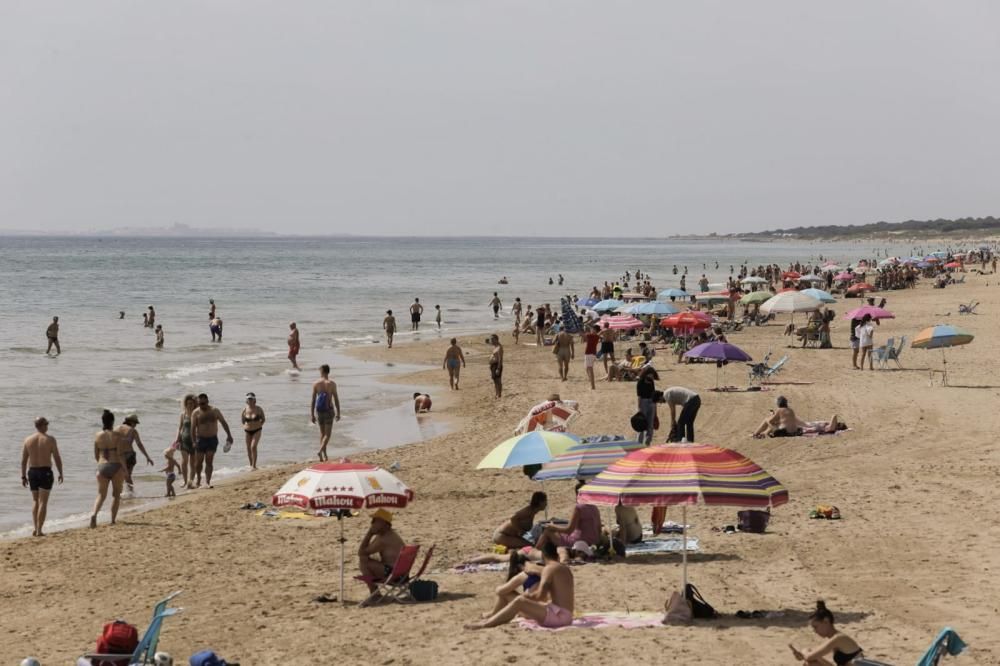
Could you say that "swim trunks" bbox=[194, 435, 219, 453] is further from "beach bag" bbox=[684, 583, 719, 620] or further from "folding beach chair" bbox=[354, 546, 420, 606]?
"beach bag" bbox=[684, 583, 719, 620]

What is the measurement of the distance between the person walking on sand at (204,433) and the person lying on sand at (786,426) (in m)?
7.93

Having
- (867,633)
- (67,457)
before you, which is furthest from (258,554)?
(67,457)

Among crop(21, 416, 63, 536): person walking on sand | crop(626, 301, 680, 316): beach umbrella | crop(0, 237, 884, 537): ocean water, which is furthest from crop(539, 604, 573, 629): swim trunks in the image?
crop(626, 301, 680, 316): beach umbrella

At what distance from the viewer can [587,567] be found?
1073 centimetres

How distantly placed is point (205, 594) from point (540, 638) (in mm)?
3640

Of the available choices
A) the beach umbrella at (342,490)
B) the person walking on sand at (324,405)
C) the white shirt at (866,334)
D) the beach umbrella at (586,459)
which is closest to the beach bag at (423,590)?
the beach umbrella at (342,490)

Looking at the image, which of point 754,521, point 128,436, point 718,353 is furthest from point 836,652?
point 718,353

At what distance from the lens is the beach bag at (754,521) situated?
1173cm

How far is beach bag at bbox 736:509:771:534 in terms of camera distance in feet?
38.5

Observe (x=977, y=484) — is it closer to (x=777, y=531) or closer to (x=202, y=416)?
(x=777, y=531)

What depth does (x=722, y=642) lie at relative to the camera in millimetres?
8297

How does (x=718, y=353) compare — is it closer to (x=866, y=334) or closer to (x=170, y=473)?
(x=866, y=334)

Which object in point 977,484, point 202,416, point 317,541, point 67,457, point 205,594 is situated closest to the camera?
point 205,594

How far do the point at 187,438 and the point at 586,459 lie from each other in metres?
7.54
